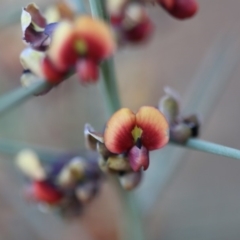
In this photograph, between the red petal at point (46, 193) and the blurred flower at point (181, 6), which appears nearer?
the blurred flower at point (181, 6)

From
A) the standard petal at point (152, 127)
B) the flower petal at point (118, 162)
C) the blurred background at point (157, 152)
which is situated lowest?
the blurred background at point (157, 152)

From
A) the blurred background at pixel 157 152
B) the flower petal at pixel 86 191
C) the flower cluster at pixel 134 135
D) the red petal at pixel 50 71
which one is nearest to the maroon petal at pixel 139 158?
the flower cluster at pixel 134 135

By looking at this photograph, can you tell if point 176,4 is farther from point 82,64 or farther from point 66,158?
point 66,158

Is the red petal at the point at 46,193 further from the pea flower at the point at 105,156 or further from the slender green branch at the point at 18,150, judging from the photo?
the pea flower at the point at 105,156

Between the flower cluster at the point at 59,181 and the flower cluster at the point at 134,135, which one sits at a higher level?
the flower cluster at the point at 134,135

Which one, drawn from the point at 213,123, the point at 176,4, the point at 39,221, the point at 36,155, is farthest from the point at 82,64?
the point at 213,123

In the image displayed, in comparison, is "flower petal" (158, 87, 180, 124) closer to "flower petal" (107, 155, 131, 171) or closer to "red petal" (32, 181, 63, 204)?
"flower petal" (107, 155, 131, 171)

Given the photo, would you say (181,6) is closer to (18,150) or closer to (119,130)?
(119,130)

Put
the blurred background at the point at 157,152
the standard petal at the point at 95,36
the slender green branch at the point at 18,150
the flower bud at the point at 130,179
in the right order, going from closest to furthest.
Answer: the standard petal at the point at 95,36 < the flower bud at the point at 130,179 < the slender green branch at the point at 18,150 < the blurred background at the point at 157,152
